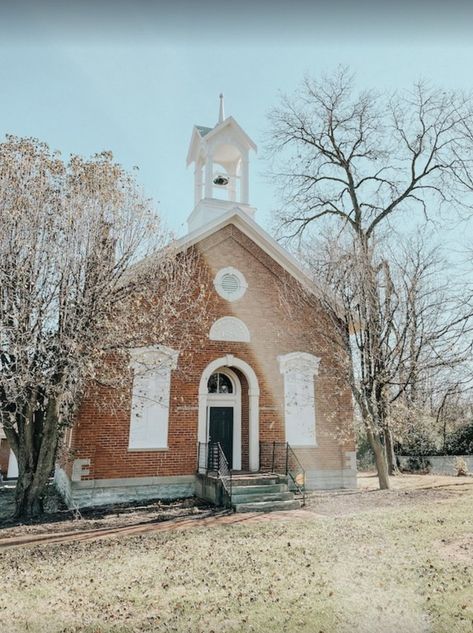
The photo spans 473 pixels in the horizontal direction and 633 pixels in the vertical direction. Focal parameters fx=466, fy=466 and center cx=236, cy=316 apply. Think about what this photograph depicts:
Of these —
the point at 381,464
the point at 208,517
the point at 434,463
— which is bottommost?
the point at 208,517

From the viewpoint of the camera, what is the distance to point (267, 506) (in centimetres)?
1134

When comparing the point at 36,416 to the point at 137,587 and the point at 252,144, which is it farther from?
the point at 252,144

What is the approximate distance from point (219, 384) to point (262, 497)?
419cm

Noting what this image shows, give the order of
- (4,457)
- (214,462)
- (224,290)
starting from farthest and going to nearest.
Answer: (4,457) < (224,290) < (214,462)

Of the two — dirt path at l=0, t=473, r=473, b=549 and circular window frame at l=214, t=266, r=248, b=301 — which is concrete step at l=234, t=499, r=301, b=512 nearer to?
dirt path at l=0, t=473, r=473, b=549

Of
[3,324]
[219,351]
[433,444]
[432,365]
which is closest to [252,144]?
[219,351]

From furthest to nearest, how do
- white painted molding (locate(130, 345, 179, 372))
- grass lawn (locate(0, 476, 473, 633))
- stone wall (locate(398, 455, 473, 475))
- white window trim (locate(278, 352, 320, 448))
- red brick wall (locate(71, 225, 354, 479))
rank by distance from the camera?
stone wall (locate(398, 455, 473, 475)) → white window trim (locate(278, 352, 320, 448)) → white painted molding (locate(130, 345, 179, 372)) → red brick wall (locate(71, 225, 354, 479)) → grass lawn (locate(0, 476, 473, 633))

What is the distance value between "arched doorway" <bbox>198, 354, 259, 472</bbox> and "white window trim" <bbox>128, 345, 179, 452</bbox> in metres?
1.02

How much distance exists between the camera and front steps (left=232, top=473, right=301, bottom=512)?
37.1 ft

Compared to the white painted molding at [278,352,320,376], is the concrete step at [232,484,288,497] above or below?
below

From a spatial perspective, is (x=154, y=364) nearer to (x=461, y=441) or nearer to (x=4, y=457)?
(x=4, y=457)

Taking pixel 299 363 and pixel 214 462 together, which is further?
pixel 299 363

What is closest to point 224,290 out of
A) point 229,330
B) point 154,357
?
point 229,330

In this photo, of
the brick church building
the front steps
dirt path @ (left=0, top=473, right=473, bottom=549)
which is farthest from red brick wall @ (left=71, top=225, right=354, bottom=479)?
the front steps
